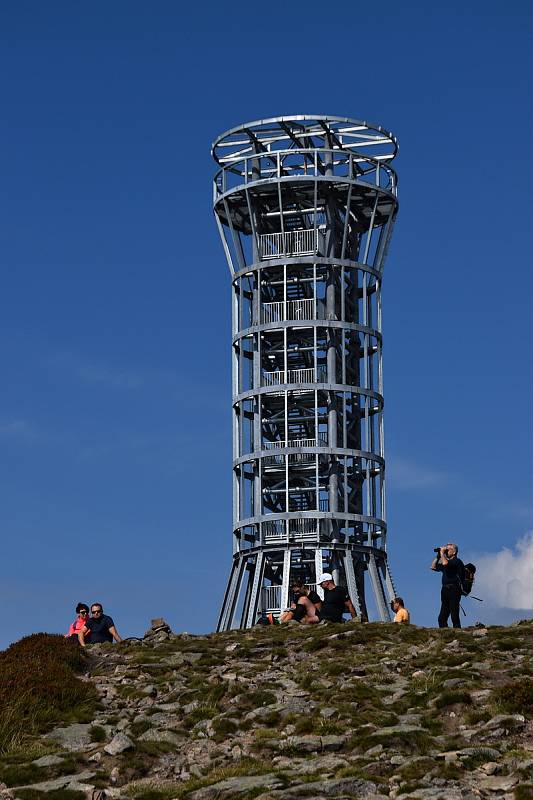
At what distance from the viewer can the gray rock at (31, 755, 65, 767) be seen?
33938 millimetres

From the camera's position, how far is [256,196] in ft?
269

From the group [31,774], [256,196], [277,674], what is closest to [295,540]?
[256,196]

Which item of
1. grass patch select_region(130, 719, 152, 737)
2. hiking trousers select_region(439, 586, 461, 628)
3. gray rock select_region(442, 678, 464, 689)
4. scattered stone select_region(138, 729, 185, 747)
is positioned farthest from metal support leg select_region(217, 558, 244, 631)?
scattered stone select_region(138, 729, 185, 747)

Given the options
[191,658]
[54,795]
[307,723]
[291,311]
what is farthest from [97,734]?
[291,311]

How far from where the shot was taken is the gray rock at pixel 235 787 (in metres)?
29.8

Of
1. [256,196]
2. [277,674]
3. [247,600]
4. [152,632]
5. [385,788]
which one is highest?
[256,196]

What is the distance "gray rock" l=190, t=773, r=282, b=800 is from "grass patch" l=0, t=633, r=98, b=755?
731cm

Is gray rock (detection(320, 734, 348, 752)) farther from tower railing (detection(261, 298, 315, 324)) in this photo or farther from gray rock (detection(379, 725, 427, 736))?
tower railing (detection(261, 298, 315, 324))

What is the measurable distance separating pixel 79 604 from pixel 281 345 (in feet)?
115

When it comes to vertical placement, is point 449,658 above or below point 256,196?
below

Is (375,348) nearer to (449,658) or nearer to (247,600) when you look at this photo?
(247,600)

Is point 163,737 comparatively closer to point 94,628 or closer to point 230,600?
point 94,628

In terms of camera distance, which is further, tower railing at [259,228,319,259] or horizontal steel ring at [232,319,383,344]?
tower railing at [259,228,319,259]

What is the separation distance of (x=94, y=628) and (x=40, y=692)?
27.7ft
